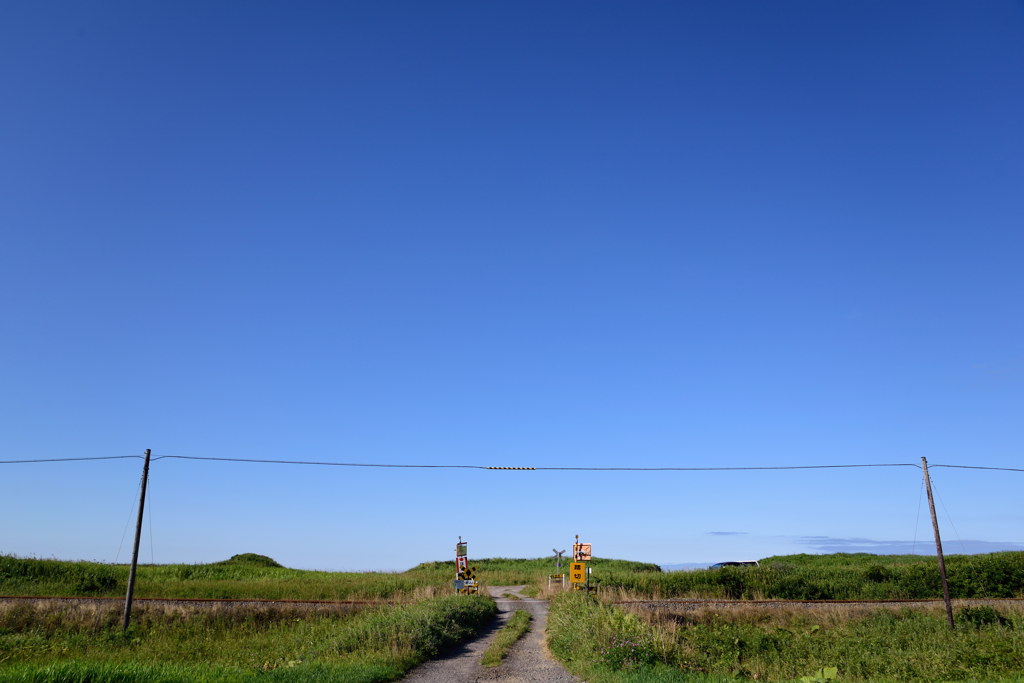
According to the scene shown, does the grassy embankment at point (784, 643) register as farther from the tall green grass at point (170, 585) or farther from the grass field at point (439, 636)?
the tall green grass at point (170, 585)

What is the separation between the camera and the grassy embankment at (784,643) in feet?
65.0

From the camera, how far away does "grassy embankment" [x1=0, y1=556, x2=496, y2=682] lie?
1664cm

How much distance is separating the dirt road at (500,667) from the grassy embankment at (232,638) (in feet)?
2.04

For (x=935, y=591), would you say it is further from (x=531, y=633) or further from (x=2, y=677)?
(x=2, y=677)

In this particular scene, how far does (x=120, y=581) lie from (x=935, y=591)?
52.4 metres

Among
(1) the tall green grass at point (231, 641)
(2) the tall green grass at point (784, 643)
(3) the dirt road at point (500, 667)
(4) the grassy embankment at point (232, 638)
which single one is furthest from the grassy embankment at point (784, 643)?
(4) the grassy embankment at point (232, 638)

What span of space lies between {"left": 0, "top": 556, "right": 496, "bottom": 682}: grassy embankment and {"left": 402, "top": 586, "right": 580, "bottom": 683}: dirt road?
621mm

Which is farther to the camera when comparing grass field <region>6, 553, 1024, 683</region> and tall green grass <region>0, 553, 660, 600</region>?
tall green grass <region>0, 553, 660, 600</region>

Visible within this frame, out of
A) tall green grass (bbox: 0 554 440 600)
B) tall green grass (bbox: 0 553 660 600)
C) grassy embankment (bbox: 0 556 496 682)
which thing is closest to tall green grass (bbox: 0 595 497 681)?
grassy embankment (bbox: 0 556 496 682)

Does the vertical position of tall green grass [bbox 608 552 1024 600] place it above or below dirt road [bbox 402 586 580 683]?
above

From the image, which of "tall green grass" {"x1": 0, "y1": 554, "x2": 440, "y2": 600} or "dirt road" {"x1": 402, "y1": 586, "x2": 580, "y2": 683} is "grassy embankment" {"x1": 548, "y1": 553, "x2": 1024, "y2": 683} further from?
"tall green grass" {"x1": 0, "y1": 554, "x2": 440, "y2": 600}

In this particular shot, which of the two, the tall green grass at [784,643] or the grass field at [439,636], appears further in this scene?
the tall green grass at [784,643]

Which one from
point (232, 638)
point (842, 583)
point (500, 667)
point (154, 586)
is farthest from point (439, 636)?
point (842, 583)

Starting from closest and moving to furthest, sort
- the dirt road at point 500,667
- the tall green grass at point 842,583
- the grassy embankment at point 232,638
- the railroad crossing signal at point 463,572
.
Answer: the grassy embankment at point 232,638 → the dirt road at point 500,667 → the railroad crossing signal at point 463,572 → the tall green grass at point 842,583
